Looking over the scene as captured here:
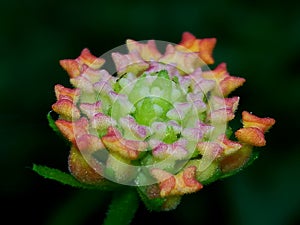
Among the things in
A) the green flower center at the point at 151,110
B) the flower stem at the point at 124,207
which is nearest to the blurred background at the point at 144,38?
the flower stem at the point at 124,207

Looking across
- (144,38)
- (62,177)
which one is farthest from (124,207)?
(144,38)

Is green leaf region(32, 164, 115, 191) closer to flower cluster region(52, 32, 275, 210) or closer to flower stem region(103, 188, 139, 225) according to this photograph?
flower cluster region(52, 32, 275, 210)

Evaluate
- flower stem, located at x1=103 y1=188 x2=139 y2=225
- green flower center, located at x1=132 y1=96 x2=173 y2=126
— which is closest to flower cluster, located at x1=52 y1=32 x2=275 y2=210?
green flower center, located at x1=132 y1=96 x2=173 y2=126

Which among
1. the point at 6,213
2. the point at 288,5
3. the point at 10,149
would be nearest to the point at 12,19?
the point at 10,149

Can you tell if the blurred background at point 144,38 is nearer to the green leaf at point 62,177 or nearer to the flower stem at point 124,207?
the flower stem at point 124,207

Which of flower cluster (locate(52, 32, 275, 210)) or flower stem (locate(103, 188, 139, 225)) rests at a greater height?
flower cluster (locate(52, 32, 275, 210))

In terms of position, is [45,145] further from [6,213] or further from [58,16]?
[58,16]
